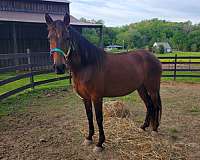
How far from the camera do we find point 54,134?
472 centimetres

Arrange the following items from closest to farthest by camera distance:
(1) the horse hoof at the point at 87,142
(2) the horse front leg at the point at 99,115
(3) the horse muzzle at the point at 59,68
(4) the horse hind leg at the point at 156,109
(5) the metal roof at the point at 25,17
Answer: (3) the horse muzzle at the point at 59,68
(2) the horse front leg at the point at 99,115
(1) the horse hoof at the point at 87,142
(4) the horse hind leg at the point at 156,109
(5) the metal roof at the point at 25,17

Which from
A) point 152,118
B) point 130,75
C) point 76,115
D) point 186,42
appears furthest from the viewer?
point 186,42

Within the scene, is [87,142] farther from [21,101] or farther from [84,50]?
[21,101]

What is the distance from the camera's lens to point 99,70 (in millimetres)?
3863

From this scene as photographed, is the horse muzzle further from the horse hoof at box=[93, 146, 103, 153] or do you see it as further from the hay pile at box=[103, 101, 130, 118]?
the hay pile at box=[103, 101, 130, 118]

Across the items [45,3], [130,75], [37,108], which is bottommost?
[37,108]

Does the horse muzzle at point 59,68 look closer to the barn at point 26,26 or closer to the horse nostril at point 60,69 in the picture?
the horse nostril at point 60,69

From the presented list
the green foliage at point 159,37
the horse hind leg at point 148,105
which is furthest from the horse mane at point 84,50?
the green foliage at point 159,37

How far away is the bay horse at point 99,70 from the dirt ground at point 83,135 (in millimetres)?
324

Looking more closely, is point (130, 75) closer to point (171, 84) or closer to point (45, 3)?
point (171, 84)

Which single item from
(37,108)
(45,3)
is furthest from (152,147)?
(45,3)

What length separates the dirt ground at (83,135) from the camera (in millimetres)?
3855

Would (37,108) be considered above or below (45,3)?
below

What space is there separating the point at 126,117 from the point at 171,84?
5.41 meters
